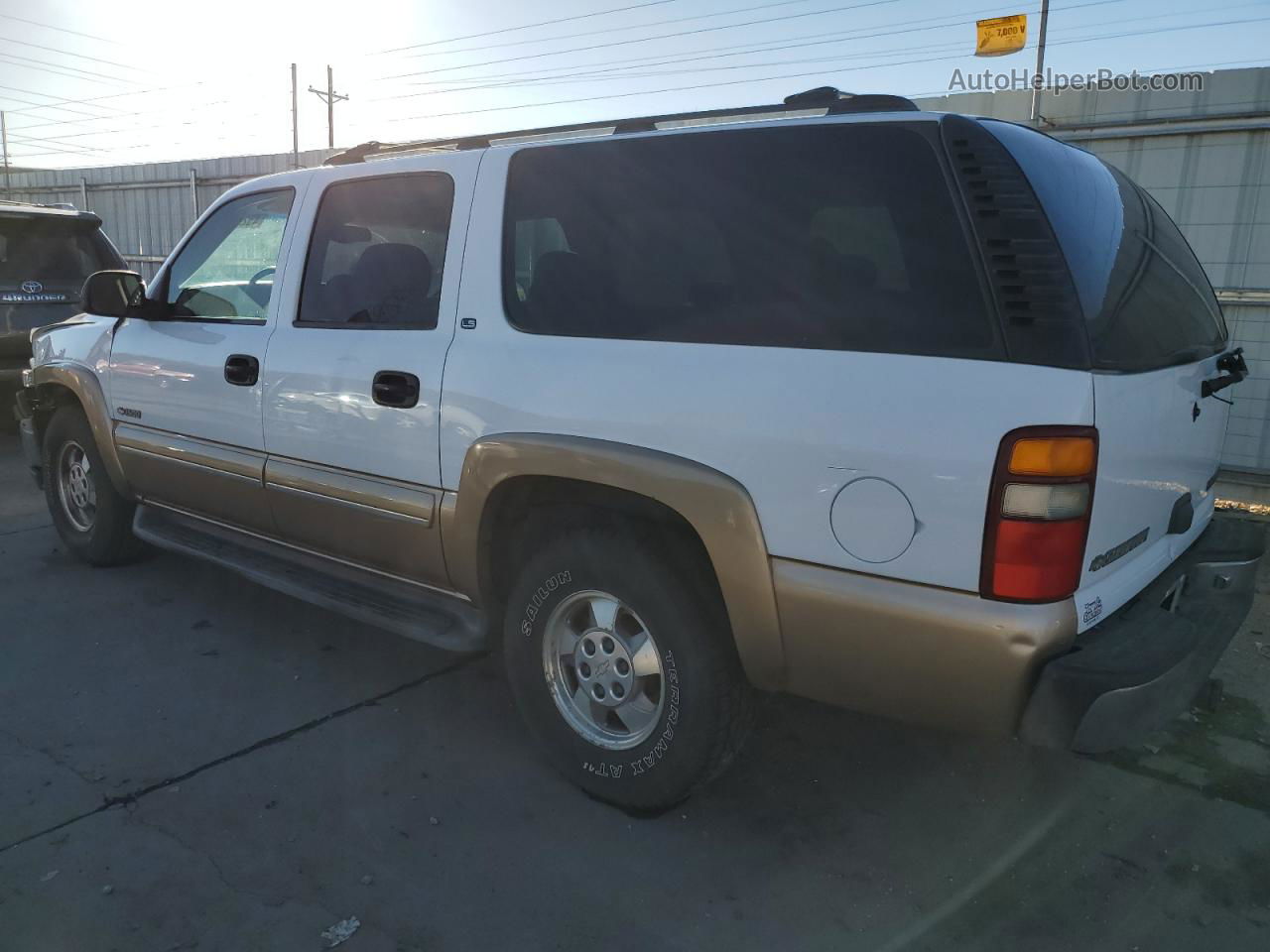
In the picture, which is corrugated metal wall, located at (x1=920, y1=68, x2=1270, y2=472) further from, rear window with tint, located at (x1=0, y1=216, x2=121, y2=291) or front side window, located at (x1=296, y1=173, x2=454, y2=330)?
rear window with tint, located at (x1=0, y1=216, x2=121, y2=291)

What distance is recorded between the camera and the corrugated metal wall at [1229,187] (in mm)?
7066

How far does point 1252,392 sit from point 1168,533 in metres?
5.43

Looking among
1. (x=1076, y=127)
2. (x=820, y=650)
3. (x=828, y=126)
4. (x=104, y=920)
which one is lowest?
(x=104, y=920)

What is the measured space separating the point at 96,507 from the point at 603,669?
348cm

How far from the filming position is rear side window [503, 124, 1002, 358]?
7.52 feet

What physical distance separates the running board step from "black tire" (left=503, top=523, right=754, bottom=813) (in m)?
0.35

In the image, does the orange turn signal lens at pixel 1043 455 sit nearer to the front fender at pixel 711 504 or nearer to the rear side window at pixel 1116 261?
the rear side window at pixel 1116 261

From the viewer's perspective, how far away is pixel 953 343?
7.23 ft

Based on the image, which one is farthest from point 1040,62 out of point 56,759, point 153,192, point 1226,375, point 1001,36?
point 153,192

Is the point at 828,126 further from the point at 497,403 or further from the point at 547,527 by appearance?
the point at 547,527

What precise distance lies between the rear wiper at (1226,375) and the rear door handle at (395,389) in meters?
2.41

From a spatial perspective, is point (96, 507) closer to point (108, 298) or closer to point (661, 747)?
point (108, 298)

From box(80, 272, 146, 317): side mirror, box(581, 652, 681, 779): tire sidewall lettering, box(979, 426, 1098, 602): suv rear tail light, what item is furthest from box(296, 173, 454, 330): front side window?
box(979, 426, 1098, 602): suv rear tail light

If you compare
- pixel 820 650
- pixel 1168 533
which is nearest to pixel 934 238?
pixel 820 650
